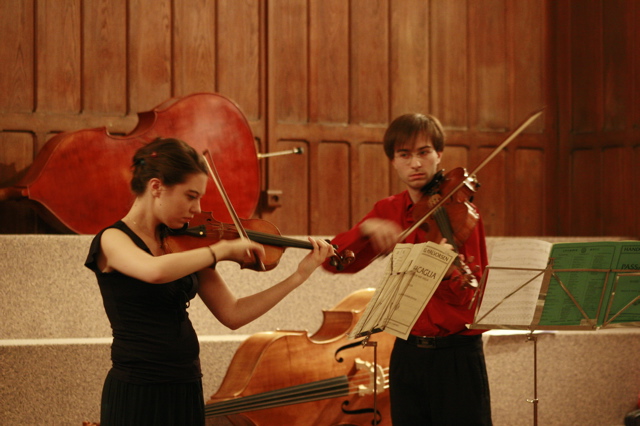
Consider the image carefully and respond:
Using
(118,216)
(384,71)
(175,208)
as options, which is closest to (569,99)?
(384,71)

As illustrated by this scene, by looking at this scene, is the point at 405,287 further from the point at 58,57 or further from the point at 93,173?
the point at 58,57

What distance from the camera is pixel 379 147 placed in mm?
5781

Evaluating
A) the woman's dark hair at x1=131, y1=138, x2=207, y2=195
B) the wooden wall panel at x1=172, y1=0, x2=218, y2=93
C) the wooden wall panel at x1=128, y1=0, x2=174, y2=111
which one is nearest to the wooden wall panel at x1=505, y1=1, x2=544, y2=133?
the wooden wall panel at x1=172, y1=0, x2=218, y2=93

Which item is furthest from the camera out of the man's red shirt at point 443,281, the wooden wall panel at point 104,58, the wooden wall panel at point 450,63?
the wooden wall panel at point 450,63

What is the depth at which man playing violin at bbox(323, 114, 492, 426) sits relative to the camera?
2555 millimetres

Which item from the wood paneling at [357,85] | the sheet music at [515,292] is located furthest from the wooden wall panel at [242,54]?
the sheet music at [515,292]

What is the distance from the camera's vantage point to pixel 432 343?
8.46 ft

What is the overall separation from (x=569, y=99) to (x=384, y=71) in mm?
1524

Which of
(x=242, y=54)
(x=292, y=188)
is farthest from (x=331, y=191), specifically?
(x=242, y=54)

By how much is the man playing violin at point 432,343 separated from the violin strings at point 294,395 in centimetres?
64

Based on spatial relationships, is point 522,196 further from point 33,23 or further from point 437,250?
point 437,250

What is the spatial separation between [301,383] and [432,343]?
83 cm

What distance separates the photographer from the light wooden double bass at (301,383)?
10.3 ft

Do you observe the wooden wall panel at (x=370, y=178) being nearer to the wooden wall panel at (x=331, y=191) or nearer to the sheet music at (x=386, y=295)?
the wooden wall panel at (x=331, y=191)
